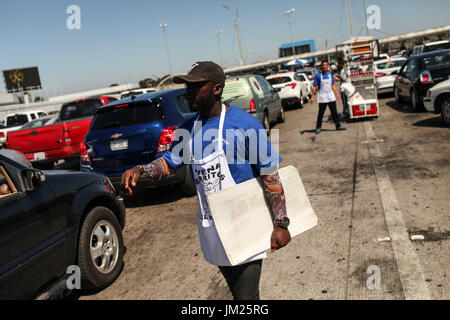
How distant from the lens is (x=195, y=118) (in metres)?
2.51

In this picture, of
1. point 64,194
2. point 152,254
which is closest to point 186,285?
point 152,254

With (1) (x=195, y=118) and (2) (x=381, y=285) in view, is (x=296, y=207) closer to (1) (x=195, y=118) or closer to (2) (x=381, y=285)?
(1) (x=195, y=118)

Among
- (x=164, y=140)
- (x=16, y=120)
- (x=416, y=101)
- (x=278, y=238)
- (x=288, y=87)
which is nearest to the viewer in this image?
(x=278, y=238)

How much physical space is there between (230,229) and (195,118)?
2.49 feet

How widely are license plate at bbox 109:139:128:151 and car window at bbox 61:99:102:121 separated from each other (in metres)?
6.52

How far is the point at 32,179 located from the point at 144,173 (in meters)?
1.33

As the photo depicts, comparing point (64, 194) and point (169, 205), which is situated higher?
point (64, 194)

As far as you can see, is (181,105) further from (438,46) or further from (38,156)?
(438,46)

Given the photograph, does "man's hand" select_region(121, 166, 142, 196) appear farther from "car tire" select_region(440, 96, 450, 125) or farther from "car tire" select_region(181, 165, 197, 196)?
"car tire" select_region(440, 96, 450, 125)

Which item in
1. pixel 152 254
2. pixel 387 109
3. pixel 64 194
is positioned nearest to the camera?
pixel 64 194

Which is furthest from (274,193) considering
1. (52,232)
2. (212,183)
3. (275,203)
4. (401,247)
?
(401,247)

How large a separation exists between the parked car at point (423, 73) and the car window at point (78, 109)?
376 inches

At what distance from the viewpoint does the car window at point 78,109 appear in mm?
12258

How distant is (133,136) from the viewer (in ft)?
20.2
